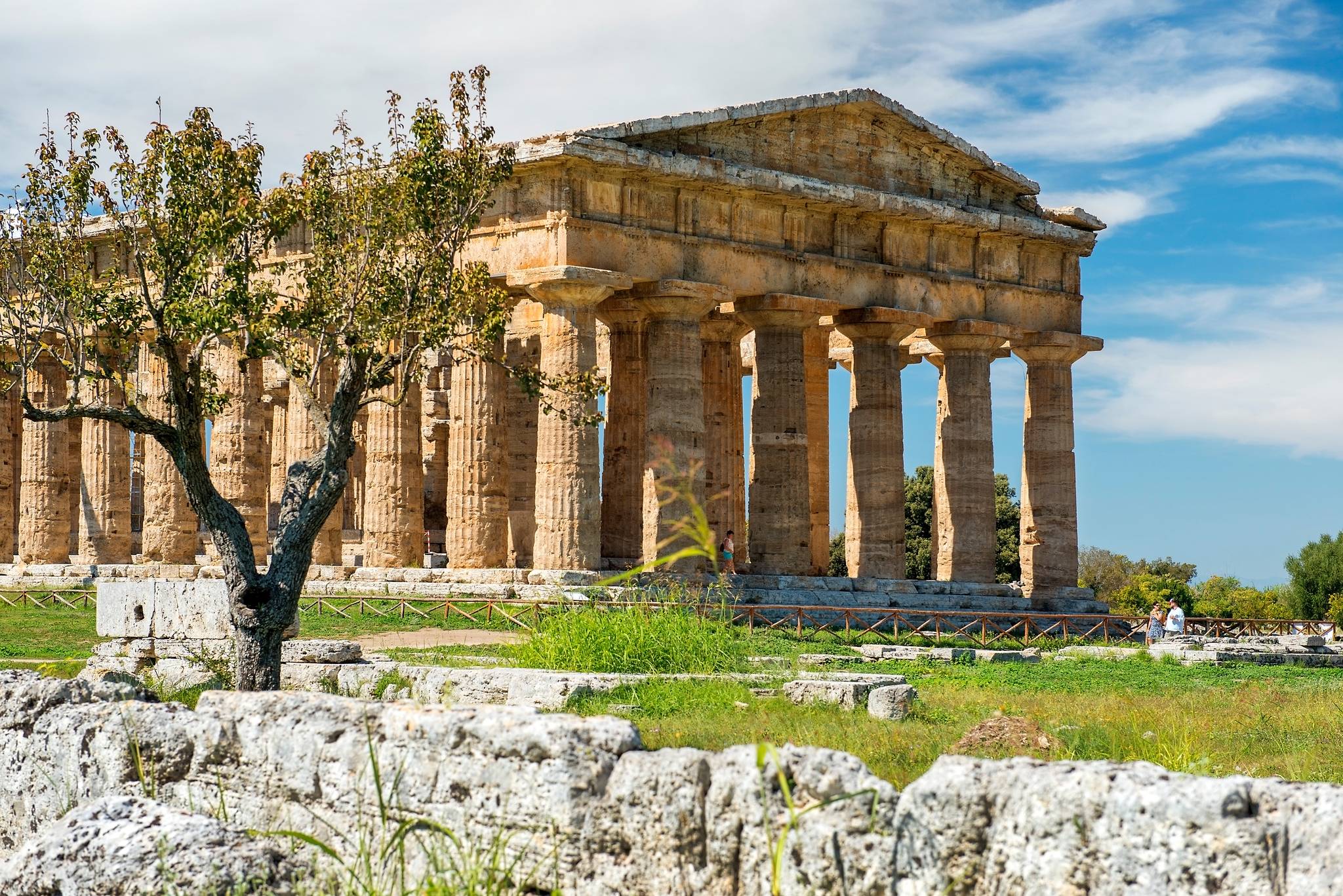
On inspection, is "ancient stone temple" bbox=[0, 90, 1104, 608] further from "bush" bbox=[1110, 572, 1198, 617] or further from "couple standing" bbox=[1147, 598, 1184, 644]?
"bush" bbox=[1110, 572, 1198, 617]

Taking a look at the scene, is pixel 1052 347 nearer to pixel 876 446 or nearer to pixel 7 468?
pixel 876 446

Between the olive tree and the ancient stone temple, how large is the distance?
32.9 feet

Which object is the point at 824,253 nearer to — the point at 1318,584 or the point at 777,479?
the point at 777,479

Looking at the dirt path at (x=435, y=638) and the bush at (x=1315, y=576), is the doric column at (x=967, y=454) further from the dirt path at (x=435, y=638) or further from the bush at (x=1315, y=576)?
the bush at (x=1315, y=576)

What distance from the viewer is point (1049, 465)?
120ft

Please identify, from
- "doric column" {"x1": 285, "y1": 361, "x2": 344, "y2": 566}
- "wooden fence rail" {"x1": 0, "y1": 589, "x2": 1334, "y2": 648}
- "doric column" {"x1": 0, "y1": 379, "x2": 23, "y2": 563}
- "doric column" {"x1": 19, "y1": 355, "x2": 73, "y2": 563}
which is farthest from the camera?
"doric column" {"x1": 0, "y1": 379, "x2": 23, "y2": 563}

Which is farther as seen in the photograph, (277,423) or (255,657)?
(277,423)

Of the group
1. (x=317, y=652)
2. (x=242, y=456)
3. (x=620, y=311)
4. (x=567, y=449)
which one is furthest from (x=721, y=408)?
(x=317, y=652)

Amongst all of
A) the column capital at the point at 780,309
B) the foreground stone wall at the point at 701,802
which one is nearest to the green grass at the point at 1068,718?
the foreground stone wall at the point at 701,802

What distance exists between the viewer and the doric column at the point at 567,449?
28.5 metres

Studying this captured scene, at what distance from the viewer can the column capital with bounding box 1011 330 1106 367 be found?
118 ft

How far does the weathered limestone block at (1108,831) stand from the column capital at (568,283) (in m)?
22.8

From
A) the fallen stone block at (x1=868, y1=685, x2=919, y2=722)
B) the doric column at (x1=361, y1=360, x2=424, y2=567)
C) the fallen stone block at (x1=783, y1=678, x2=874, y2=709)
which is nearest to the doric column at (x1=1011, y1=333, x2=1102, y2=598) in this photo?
the doric column at (x1=361, y1=360, x2=424, y2=567)

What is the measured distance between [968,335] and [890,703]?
20.6 metres
